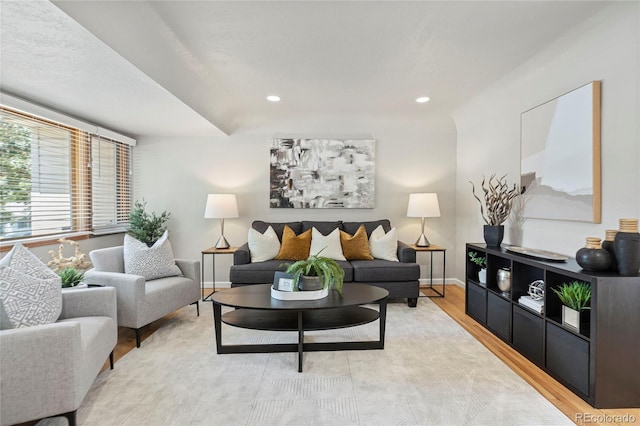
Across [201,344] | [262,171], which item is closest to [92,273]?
[201,344]

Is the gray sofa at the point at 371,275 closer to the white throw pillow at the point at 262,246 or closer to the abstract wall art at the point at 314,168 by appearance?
Answer: the white throw pillow at the point at 262,246

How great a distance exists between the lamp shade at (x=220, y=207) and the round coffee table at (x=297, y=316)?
1781 mm

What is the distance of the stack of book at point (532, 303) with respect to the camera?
2531 mm

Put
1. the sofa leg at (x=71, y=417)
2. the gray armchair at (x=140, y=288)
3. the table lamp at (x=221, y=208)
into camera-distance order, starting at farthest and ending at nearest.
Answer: the table lamp at (x=221, y=208)
the gray armchair at (x=140, y=288)
the sofa leg at (x=71, y=417)

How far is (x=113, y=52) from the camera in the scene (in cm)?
229

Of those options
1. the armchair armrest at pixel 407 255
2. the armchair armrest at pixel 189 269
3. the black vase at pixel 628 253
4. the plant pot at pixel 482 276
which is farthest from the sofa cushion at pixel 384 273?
the black vase at pixel 628 253

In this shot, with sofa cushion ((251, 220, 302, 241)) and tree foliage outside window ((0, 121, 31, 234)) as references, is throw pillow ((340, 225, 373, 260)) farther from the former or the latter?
tree foliage outside window ((0, 121, 31, 234))

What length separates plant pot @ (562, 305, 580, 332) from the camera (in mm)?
2141

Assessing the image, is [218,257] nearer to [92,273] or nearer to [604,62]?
[92,273]

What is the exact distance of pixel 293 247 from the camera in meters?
4.35

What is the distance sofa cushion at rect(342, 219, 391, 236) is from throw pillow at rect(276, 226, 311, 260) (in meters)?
0.58

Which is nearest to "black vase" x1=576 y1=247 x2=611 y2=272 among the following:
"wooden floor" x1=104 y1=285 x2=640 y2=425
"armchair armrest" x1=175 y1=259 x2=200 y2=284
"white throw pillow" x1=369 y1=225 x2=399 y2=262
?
"wooden floor" x1=104 y1=285 x2=640 y2=425

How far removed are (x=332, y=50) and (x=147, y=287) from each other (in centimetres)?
258

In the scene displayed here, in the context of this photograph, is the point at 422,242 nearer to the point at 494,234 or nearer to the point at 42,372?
the point at 494,234
